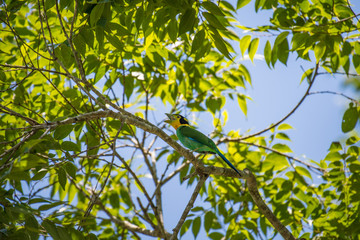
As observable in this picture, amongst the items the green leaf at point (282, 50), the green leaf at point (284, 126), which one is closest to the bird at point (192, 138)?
the green leaf at point (284, 126)

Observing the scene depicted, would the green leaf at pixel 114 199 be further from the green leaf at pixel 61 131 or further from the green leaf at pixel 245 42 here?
the green leaf at pixel 245 42

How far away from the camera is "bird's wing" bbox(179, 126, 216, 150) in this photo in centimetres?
395

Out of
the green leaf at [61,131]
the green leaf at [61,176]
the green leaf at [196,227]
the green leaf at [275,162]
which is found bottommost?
the green leaf at [196,227]

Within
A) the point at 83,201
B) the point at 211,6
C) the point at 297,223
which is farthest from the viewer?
the point at 83,201

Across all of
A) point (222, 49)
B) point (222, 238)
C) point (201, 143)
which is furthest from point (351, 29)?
point (222, 238)

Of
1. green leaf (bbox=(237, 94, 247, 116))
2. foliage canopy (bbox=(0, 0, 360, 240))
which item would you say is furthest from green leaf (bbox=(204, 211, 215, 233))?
green leaf (bbox=(237, 94, 247, 116))

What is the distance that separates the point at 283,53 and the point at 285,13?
0.37 metres

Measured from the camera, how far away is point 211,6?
2.37 m

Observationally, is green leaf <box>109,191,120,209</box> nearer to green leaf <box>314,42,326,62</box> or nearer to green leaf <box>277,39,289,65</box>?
green leaf <box>277,39,289,65</box>

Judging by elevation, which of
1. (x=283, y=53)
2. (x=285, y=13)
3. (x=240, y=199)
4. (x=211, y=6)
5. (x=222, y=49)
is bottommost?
(x=240, y=199)

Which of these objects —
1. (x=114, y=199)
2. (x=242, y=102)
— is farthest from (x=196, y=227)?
(x=242, y=102)

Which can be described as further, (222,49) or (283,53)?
(283,53)

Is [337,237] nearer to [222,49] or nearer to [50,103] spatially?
[222,49]

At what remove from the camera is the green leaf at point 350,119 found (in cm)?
369
